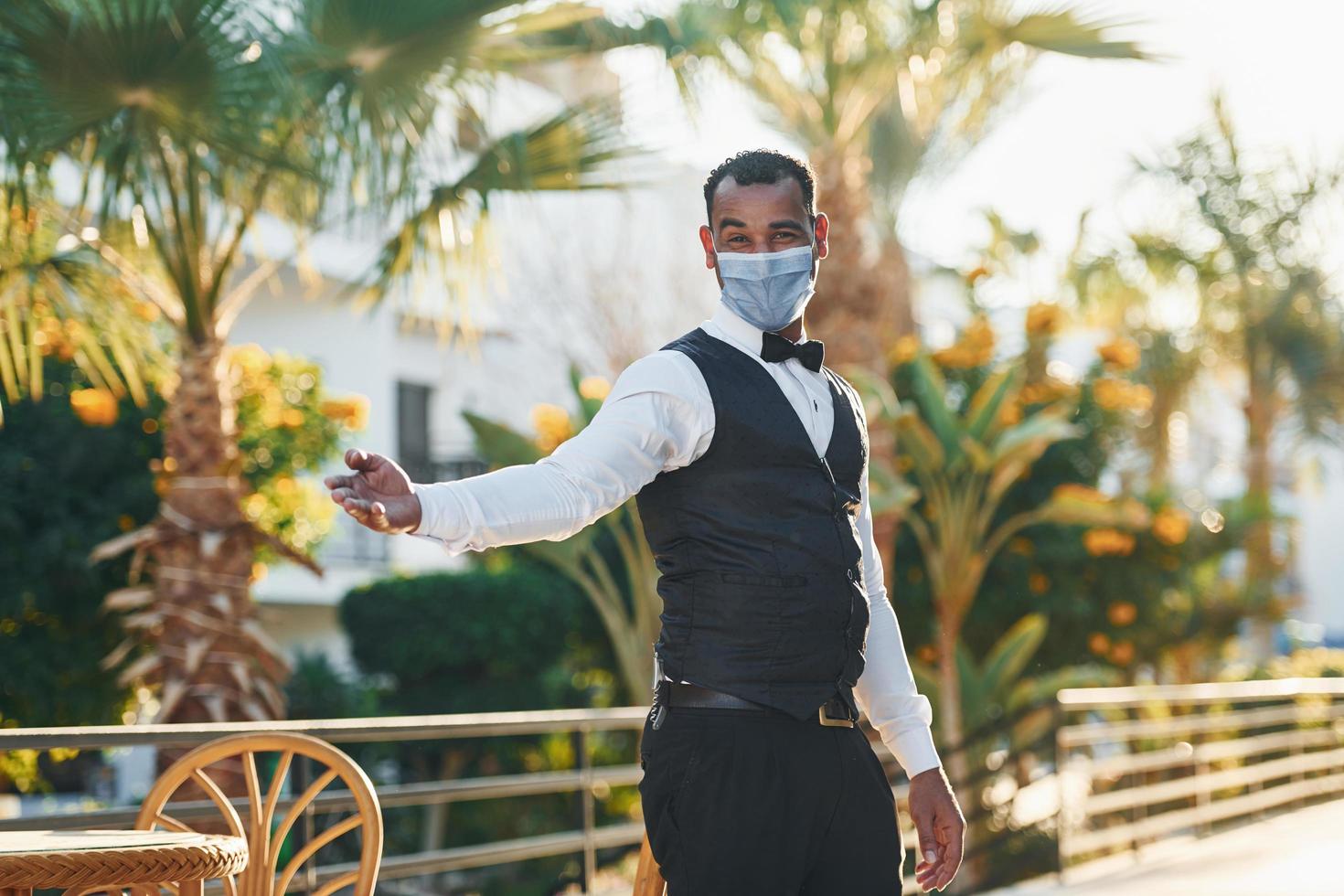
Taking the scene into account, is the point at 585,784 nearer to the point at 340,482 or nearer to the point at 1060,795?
the point at 1060,795

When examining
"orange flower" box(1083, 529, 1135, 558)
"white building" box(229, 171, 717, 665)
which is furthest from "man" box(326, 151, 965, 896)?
"white building" box(229, 171, 717, 665)

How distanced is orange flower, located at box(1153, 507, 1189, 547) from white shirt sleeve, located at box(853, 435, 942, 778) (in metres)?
10.7

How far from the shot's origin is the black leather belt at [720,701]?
8.27 ft

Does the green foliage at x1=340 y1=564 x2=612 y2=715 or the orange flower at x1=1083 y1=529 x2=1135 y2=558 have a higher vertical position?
the orange flower at x1=1083 y1=529 x2=1135 y2=558

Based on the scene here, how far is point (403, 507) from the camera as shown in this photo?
2.12m

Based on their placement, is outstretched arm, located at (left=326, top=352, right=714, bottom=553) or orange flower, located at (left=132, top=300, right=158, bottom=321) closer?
outstretched arm, located at (left=326, top=352, right=714, bottom=553)

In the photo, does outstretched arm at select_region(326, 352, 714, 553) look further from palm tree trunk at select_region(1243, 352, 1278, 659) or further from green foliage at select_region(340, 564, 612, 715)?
palm tree trunk at select_region(1243, 352, 1278, 659)

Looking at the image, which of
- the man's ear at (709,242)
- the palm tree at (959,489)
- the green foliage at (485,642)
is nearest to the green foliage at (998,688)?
the palm tree at (959,489)

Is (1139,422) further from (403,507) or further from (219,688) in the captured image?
(403,507)

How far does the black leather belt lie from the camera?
252 cm

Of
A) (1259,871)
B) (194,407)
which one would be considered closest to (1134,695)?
(1259,871)

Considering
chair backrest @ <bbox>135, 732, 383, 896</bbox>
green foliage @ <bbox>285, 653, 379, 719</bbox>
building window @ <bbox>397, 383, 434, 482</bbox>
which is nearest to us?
chair backrest @ <bbox>135, 732, 383, 896</bbox>

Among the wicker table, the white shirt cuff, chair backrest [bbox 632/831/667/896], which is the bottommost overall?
chair backrest [bbox 632/831/667/896]

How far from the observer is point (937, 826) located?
288 centimetres
